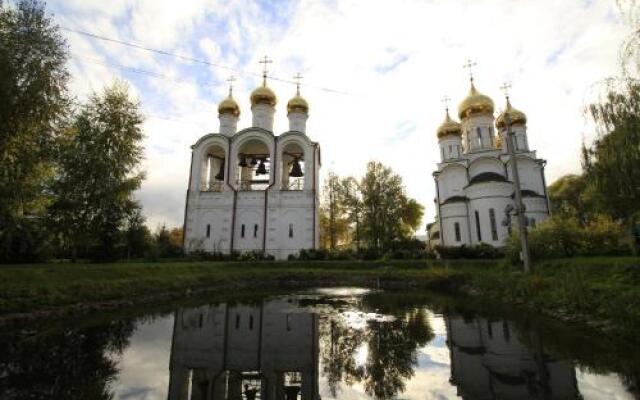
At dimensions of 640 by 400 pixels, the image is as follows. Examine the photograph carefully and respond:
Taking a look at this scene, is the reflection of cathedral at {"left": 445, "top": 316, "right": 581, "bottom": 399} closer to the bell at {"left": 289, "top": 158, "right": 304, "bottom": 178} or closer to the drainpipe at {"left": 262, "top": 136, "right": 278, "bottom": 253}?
the drainpipe at {"left": 262, "top": 136, "right": 278, "bottom": 253}

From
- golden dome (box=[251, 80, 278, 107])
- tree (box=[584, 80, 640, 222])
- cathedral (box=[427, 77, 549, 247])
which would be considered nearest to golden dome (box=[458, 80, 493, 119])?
cathedral (box=[427, 77, 549, 247])

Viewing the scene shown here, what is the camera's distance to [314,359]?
221 inches

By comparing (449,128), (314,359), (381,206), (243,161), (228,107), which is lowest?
(314,359)

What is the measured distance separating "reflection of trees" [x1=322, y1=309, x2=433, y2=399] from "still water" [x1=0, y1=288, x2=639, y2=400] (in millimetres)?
19

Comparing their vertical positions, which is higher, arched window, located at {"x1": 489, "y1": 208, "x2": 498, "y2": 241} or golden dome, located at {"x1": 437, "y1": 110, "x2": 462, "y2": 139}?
golden dome, located at {"x1": 437, "y1": 110, "x2": 462, "y2": 139}

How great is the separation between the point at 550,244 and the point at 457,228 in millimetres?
13413

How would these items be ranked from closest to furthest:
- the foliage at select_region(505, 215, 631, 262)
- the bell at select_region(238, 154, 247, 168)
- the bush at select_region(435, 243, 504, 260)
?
the foliage at select_region(505, 215, 631, 262), the bush at select_region(435, 243, 504, 260), the bell at select_region(238, 154, 247, 168)

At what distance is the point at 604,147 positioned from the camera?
10508 mm

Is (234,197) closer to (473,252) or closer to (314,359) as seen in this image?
(473,252)

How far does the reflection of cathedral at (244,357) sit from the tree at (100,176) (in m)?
11.3

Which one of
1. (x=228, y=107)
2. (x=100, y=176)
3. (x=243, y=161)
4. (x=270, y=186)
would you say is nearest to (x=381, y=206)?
(x=270, y=186)

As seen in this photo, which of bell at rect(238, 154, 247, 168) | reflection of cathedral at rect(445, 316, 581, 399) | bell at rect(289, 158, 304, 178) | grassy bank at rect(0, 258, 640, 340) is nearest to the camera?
reflection of cathedral at rect(445, 316, 581, 399)

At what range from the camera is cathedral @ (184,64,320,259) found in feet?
94.2

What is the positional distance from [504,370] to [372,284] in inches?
588
